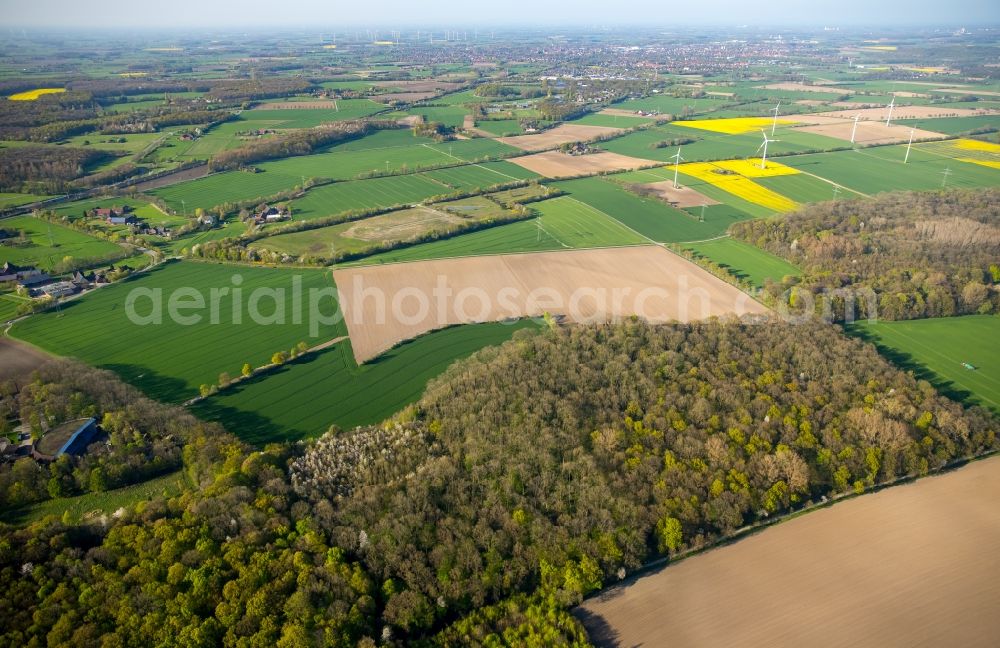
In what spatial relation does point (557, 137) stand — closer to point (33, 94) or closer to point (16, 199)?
point (16, 199)

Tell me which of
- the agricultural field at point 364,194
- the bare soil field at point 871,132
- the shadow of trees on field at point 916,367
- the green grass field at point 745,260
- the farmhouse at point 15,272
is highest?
the bare soil field at point 871,132

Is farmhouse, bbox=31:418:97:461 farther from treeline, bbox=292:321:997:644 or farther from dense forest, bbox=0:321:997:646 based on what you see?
treeline, bbox=292:321:997:644

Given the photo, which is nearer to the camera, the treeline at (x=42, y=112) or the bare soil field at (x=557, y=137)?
the bare soil field at (x=557, y=137)

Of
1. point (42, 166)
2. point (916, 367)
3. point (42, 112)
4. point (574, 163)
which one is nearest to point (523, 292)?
point (916, 367)

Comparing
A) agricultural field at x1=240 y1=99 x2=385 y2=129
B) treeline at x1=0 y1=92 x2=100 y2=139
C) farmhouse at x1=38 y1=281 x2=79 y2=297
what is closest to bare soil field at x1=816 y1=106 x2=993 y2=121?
agricultural field at x1=240 y1=99 x2=385 y2=129

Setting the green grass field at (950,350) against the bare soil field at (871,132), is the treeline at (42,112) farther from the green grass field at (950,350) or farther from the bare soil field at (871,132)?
the bare soil field at (871,132)

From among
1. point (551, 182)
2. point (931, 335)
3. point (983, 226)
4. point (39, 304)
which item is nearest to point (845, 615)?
point (931, 335)

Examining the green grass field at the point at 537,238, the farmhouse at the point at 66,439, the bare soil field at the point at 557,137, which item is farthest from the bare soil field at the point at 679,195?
the farmhouse at the point at 66,439
